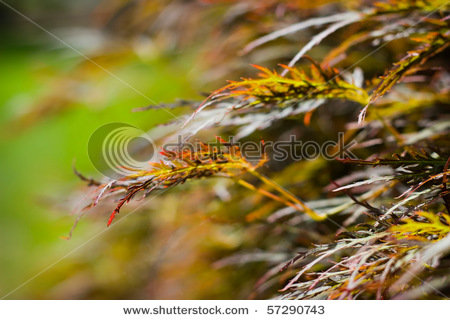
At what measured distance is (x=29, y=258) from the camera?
7.43 ft

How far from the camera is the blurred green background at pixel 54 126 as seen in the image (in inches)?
53.6

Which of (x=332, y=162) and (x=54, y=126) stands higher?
(x=54, y=126)

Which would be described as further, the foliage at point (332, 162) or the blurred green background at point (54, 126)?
the blurred green background at point (54, 126)

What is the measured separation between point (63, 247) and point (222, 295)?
39.6 inches

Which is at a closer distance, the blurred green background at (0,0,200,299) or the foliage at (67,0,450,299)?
the foliage at (67,0,450,299)

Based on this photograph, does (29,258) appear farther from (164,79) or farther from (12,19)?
(12,19)

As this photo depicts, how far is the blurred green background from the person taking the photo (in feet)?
4.47

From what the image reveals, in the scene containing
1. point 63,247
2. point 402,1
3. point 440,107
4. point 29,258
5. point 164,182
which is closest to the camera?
point 164,182

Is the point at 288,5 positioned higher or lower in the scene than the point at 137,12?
lower

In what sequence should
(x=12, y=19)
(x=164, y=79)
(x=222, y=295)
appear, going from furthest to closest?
(x=12, y=19)
(x=164, y=79)
(x=222, y=295)

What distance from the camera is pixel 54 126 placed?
3.60 m

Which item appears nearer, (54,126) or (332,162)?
(332,162)
